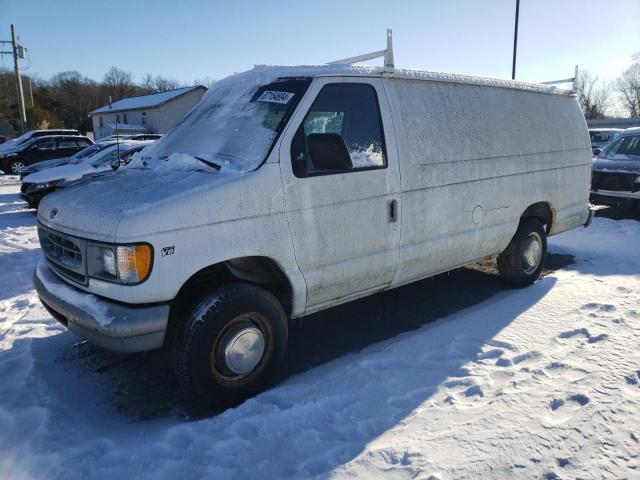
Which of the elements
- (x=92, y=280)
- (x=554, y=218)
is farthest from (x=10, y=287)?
(x=554, y=218)

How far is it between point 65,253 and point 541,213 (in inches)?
195

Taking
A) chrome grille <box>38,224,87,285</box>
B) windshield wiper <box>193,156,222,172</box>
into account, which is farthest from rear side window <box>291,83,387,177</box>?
chrome grille <box>38,224,87,285</box>

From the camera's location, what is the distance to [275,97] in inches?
141

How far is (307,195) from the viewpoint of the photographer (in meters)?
3.40

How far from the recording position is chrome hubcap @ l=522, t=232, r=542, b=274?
5508 millimetres

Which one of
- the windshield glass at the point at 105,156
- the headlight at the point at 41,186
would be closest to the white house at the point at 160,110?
the windshield glass at the point at 105,156

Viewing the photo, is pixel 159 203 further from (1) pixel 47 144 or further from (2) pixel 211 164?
(1) pixel 47 144

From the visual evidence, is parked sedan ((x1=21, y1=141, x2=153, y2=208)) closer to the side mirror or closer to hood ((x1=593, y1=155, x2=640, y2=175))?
the side mirror

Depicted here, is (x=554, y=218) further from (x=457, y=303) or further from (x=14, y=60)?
(x=14, y=60)

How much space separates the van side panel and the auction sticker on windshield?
0.92 meters

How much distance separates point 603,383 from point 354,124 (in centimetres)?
254

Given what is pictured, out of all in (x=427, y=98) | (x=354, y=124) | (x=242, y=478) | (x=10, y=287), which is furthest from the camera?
(x=10, y=287)

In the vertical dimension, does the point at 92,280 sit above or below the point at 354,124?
below

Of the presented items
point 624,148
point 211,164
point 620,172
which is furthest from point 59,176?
point 624,148
